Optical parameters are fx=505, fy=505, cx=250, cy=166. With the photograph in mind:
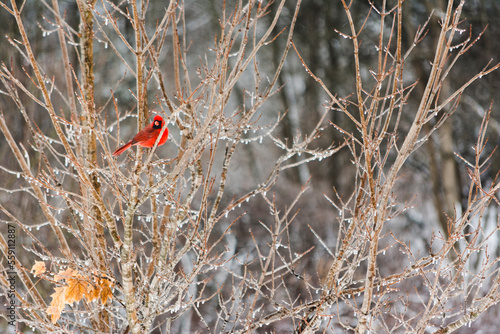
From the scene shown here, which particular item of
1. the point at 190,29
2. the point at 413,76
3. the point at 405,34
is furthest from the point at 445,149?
the point at 190,29

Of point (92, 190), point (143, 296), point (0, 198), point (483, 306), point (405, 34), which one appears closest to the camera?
point (92, 190)

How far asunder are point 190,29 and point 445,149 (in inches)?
168

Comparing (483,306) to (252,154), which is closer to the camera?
(483,306)

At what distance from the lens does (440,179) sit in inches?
303

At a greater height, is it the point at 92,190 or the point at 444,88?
the point at 92,190

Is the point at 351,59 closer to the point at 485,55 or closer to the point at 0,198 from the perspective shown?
the point at 485,55

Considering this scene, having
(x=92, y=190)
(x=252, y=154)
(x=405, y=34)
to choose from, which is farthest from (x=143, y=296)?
Answer: (x=405, y=34)

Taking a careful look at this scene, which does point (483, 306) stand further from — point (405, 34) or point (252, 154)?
point (405, 34)

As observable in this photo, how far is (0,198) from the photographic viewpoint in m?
6.87

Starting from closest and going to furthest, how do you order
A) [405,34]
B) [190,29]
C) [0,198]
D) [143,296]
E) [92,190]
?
[92,190]
[143,296]
[0,198]
[190,29]
[405,34]

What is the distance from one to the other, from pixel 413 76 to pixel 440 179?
5.36 feet

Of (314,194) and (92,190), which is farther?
(314,194)

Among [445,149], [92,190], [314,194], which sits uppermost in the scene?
[92,190]

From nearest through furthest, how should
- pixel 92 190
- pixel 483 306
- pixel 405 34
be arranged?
pixel 92 190 < pixel 483 306 < pixel 405 34
